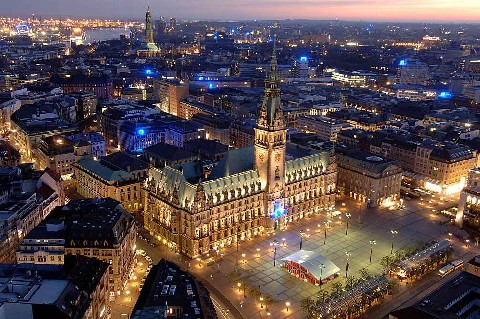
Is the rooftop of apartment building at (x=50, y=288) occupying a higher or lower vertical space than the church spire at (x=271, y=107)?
lower

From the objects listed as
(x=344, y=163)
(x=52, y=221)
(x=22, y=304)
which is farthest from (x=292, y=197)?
(x=22, y=304)

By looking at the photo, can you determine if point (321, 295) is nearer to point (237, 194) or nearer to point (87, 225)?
point (237, 194)

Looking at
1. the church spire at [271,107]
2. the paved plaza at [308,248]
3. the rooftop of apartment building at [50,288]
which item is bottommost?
the paved plaza at [308,248]

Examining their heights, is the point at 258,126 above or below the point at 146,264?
above

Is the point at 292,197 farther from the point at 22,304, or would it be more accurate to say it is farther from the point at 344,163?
the point at 22,304

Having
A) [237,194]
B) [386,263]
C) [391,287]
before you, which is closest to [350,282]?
[391,287]

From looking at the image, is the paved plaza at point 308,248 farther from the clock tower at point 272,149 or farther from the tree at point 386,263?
the clock tower at point 272,149

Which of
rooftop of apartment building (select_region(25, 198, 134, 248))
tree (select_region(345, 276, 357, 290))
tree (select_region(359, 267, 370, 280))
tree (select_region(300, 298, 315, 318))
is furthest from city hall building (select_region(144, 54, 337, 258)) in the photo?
tree (select_region(300, 298, 315, 318))

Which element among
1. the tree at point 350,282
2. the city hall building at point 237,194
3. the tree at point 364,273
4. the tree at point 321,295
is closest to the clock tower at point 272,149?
the city hall building at point 237,194
